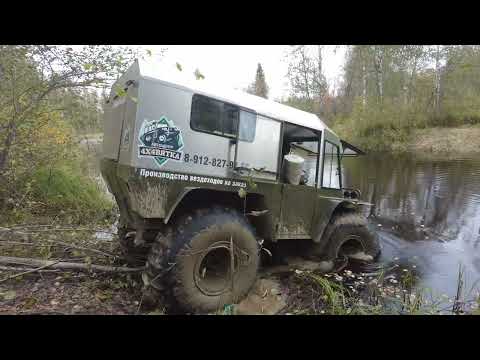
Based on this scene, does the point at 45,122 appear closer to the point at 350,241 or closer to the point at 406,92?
the point at 350,241

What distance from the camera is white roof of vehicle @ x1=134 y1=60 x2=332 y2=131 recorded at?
3182 millimetres

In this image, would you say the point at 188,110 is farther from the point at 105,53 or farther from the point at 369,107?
the point at 369,107

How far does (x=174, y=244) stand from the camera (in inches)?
127

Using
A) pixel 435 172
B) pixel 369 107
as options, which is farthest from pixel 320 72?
pixel 435 172

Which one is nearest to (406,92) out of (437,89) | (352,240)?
(437,89)

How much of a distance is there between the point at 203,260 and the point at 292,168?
187cm

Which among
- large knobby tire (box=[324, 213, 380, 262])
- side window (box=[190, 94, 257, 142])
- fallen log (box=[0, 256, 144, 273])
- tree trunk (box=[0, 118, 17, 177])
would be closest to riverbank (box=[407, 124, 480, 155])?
large knobby tire (box=[324, 213, 380, 262])

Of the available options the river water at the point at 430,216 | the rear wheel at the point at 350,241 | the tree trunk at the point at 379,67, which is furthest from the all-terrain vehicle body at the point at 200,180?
the tree trunk at the point at 379,67

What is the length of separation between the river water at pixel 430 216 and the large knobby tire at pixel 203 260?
11.6 feet

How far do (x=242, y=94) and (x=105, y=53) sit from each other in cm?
330

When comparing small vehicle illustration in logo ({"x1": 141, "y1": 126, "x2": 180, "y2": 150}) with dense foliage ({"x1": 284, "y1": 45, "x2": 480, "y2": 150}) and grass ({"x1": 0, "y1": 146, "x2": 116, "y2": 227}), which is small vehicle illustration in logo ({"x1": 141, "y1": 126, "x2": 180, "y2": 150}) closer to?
grass ({"x1": 0, "y1": 146, "x2": 116, "y2": 227})

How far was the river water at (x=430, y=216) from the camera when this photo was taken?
5.80 meters

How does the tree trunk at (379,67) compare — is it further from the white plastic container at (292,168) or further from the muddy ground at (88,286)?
the muddy ground at (88,286)

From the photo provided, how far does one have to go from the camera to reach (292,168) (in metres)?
4.29
